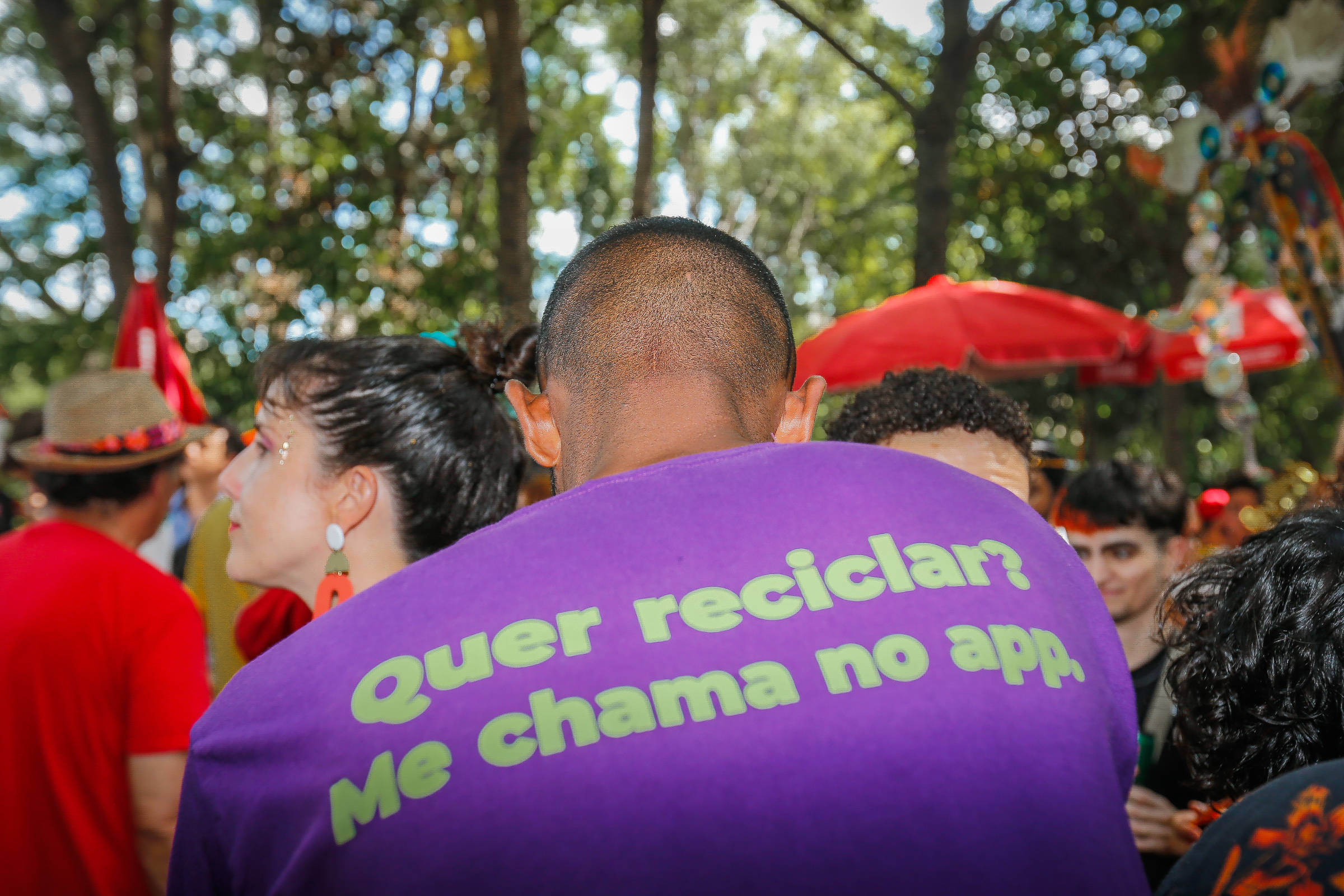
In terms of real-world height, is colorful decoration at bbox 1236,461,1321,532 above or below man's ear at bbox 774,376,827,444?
below

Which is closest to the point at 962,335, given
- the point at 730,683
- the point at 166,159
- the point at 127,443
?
the point at 127,443

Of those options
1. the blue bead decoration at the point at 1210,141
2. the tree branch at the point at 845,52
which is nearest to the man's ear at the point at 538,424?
the tree branch at the point at 845,52

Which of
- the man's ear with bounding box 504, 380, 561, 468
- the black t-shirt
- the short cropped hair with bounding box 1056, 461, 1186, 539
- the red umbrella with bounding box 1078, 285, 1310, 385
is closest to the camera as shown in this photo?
the man's ear with bounding box 504, 380, 561, 468

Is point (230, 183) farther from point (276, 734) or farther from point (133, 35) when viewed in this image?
point (276, 734)

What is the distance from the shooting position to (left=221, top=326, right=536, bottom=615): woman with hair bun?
2053 mm

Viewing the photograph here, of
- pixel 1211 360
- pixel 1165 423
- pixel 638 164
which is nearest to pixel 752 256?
pixel 638 164

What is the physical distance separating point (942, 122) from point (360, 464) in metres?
4.40

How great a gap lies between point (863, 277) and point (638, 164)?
15591 mm

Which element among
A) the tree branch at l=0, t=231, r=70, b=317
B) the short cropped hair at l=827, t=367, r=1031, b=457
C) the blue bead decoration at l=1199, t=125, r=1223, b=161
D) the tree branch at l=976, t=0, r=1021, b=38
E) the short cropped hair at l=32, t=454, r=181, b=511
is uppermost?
the tree branch at l=976, t=0, r=1021, b=38

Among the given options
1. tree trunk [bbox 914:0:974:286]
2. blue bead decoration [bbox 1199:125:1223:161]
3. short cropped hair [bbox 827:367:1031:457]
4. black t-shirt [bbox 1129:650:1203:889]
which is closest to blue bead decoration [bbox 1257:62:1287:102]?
blue bead decoration [bbox 1199:125:1223:161]

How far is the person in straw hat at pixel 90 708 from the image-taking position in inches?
89.7

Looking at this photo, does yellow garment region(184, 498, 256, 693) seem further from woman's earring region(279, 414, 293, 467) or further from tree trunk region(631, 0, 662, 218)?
tree trunk region(631, 0, 662, 218)

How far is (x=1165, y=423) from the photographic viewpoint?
13680 mm

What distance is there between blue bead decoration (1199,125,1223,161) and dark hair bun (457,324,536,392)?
612cm
